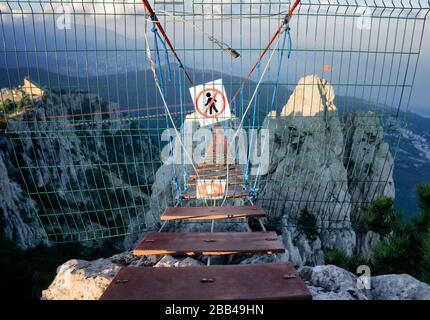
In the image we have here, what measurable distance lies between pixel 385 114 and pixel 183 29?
3002 mm

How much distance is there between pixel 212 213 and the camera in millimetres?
3029

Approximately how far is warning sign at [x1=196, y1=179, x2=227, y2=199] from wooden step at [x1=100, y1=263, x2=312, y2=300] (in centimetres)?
218

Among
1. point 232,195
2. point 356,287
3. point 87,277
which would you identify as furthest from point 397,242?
point 87,277

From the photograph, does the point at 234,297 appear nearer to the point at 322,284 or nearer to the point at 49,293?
the point at 322,284

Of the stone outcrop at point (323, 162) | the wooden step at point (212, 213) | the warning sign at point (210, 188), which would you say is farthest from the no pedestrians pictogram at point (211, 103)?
the wooden step at point (212, 213)

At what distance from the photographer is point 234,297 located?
1.51 metres

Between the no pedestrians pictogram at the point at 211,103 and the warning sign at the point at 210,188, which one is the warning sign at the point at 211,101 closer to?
the no pedestrians pictogram at the point at 211,103

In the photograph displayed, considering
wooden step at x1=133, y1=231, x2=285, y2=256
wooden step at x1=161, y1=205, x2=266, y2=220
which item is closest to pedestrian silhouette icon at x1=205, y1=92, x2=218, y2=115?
wooden step at x1=161, y1=205, x2=266, y2=220

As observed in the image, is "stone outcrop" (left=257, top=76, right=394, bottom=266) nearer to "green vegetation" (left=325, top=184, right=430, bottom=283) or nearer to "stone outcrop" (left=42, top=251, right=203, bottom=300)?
"green vegetation" (left=325, top=184, right=430, bottom=283)

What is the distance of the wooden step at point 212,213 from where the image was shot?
9.68 ft

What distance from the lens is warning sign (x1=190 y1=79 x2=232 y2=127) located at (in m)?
4.01

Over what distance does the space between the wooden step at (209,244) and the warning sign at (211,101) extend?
1.95 metres

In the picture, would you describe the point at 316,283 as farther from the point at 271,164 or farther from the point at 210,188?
the point at 271,164
